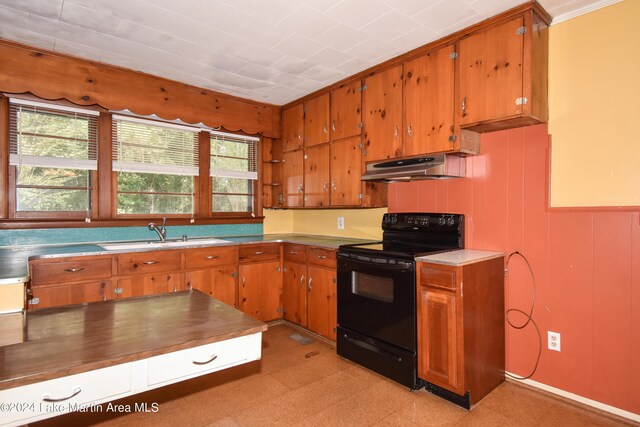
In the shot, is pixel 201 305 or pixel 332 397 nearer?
pixel 201 305

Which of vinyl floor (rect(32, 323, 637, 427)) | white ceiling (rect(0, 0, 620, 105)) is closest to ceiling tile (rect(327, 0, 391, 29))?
white ceiling (rect(0, 0, 620, 105))

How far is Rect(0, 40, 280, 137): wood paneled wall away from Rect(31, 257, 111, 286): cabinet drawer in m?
1.40

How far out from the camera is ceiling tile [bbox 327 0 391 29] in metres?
2.25

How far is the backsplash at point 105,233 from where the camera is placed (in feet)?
9.68

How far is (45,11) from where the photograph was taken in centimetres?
233

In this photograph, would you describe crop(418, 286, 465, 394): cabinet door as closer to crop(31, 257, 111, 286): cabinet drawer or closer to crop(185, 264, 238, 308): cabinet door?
crop(185, 264, 238, 308): cabinet door

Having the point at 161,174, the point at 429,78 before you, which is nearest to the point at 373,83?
the point at 429,78

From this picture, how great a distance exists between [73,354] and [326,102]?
10.7 ft

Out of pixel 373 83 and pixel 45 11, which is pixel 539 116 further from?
pixel 45 11

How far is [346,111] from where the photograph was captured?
3502 millimetres

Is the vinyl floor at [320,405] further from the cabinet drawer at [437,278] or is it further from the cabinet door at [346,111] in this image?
the cabinet door at [346,111]

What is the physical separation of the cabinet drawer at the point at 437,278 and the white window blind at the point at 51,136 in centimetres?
303

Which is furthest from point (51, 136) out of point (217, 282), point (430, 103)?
point (430, 103)

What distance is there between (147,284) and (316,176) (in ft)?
6.37
